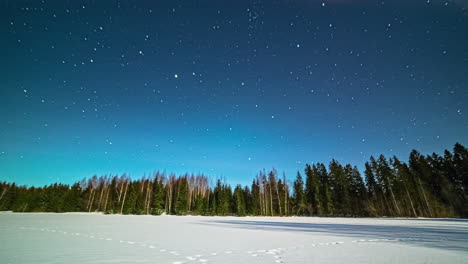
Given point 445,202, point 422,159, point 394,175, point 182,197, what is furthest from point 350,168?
point 182,197

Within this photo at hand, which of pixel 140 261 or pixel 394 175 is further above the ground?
pixel 394 175

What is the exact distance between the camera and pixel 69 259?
16.6 feet

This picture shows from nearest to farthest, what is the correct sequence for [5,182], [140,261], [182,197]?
1. [140,261]
2. [182,197]
3. [5,182]

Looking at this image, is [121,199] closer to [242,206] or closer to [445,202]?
[242,206]

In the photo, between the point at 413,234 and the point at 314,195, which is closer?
the point at 413,234

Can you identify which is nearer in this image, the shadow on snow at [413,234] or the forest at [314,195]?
the shadow on snow at [413,234]

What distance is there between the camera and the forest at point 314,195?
41.6 meters

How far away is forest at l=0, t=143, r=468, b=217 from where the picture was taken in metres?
41.6

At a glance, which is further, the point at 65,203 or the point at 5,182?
the point at 5,182

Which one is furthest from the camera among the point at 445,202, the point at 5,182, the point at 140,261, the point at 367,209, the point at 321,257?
the point at 5,182

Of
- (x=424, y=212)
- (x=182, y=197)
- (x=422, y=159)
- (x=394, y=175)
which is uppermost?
(x=422, y=159)

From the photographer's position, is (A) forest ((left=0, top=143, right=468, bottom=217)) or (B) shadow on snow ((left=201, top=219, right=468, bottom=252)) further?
(A) forest ((left=0, top=143, right=468, bottom=217))

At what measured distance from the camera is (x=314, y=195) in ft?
184

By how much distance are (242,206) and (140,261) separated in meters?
57.2
